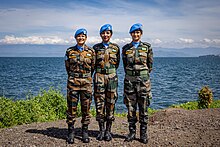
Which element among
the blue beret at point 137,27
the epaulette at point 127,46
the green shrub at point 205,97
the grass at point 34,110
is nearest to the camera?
the blue beret at point 137,27

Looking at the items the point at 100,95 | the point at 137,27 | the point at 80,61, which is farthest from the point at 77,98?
the point at 137,27

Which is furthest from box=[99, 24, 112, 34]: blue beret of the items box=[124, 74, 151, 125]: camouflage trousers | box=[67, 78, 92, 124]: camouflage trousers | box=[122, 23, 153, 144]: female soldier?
box=[67, 78, 92, 124]: camouflage trousers

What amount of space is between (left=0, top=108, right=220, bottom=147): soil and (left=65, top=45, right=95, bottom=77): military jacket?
6.66ft

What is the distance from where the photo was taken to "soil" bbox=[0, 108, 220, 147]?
712cm

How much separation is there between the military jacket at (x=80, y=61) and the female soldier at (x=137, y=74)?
0.97m

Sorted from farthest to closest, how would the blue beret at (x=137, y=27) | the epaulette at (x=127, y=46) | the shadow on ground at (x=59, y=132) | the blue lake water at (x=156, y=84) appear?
the blue lake water at (x=156, y=84) → the shadow on ground at (x=59, y=132) → the epaulette at (x=127, y=46) → the blue beret at (x=137, y=27)

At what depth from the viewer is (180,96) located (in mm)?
25359

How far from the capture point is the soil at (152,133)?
7121 mm

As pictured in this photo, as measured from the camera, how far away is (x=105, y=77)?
6.91 m

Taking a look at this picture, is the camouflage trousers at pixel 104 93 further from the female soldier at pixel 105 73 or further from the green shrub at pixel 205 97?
the green shrub at pixel 205 97

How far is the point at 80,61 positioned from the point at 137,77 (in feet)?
5.36

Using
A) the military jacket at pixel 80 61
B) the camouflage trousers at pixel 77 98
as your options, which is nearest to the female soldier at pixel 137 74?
the military jacket at pixel 80 61

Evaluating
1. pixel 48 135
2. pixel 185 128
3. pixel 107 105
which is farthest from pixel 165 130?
pixel 48 135

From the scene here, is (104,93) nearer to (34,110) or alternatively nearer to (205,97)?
(34,110)
